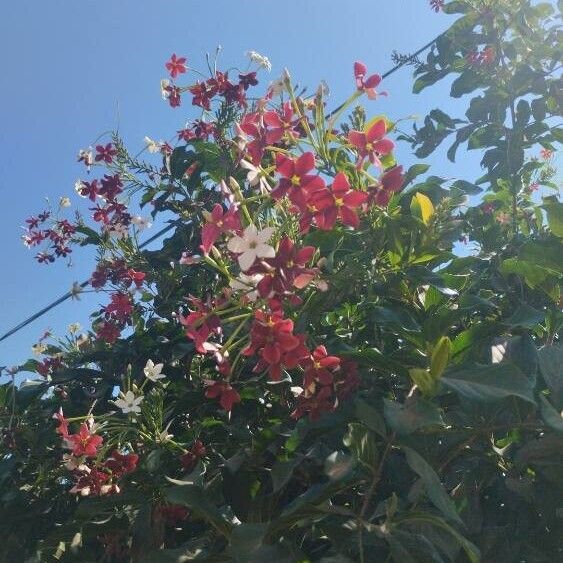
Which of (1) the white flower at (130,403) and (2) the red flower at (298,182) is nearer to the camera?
(2) the red flower at (298,182)

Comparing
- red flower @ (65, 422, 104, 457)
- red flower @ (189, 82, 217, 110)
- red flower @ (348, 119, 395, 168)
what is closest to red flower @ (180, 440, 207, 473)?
red flower @ (65, 422, 104, 457)

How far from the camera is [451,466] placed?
1268 millimetres

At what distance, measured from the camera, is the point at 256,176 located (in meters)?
1.24

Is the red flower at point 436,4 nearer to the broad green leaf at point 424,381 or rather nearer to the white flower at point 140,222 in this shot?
the white flower at point 140,222

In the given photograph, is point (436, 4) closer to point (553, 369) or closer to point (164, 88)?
point (164, 88)

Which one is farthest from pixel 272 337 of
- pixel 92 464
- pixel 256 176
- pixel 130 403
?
pixel 92 464

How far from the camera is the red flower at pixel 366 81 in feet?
4.81

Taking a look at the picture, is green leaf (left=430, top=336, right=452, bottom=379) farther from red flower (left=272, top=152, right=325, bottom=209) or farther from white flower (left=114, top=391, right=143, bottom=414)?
white flower (left=114, top=391, right=143, bottom=414)

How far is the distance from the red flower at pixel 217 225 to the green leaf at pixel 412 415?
15.2 inches

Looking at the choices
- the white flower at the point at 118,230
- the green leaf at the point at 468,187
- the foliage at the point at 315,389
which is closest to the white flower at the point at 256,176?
the foliage at the point at 315,389

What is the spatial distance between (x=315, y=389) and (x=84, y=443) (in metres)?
0.55

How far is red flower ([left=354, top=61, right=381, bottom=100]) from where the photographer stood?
1466 mm

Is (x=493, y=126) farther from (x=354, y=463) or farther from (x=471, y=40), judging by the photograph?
(x=354, y=463)

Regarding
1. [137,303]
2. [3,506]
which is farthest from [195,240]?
[3,506]
